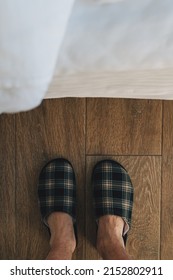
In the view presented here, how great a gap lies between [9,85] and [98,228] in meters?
0.65

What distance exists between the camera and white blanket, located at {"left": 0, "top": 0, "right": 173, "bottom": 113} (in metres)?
0.38

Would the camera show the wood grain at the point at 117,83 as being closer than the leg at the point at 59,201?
Yes

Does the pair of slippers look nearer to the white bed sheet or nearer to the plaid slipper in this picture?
the plaid slipper

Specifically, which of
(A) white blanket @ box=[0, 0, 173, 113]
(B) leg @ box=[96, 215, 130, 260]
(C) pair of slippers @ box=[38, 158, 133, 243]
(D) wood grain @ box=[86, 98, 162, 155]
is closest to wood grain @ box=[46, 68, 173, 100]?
(A) white blanket @ box=[0, 0, 173, 113]

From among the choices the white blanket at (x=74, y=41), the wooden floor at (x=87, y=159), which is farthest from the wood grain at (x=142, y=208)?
the white blanket at (x=74, y=41)

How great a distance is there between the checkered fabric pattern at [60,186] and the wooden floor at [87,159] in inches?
0.8

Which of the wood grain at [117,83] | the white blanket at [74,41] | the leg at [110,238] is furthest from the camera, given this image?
the leg at [110,238]

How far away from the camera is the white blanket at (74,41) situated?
0.38 metres

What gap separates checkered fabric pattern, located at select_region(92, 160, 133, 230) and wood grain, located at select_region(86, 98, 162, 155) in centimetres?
4

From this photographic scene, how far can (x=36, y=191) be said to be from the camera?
1.00 metres

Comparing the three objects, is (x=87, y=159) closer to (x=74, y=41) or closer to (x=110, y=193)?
(x=110, y=193)

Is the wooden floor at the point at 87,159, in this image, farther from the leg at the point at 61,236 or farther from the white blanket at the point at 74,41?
the white blanket at the point at 74,41

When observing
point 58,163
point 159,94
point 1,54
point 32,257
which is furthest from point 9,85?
point 32,257
